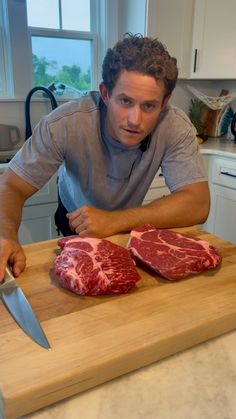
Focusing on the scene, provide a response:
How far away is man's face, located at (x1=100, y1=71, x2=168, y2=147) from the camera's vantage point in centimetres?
107

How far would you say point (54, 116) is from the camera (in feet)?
4.07

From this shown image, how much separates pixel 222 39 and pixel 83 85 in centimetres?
106

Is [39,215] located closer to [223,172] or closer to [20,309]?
[223,172]

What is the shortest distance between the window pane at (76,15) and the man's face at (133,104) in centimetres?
166

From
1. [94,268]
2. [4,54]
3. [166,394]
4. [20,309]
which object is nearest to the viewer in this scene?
[166,394]

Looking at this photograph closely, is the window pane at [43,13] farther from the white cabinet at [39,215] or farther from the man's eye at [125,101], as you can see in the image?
the man's eye at [125,101]

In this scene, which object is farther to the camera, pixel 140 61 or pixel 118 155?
pixel 118 155

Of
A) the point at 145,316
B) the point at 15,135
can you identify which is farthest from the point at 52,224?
the point at 145,316

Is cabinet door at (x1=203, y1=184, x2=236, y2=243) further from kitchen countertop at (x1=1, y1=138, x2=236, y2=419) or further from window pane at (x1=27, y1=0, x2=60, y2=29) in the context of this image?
kitchen countertop at (x1=1, y1=138, x2=236, y2=419)

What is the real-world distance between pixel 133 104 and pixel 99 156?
276mm

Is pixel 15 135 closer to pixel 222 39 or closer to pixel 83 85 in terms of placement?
pixel 83 85

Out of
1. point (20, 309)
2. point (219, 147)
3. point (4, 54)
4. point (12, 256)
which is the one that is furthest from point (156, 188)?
point (20, 309)

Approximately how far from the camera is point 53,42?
2549 millimetres

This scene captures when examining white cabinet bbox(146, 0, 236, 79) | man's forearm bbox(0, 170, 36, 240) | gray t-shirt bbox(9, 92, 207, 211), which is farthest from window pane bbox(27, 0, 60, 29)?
man's forearm bbox(0, 170, 36, 240)
